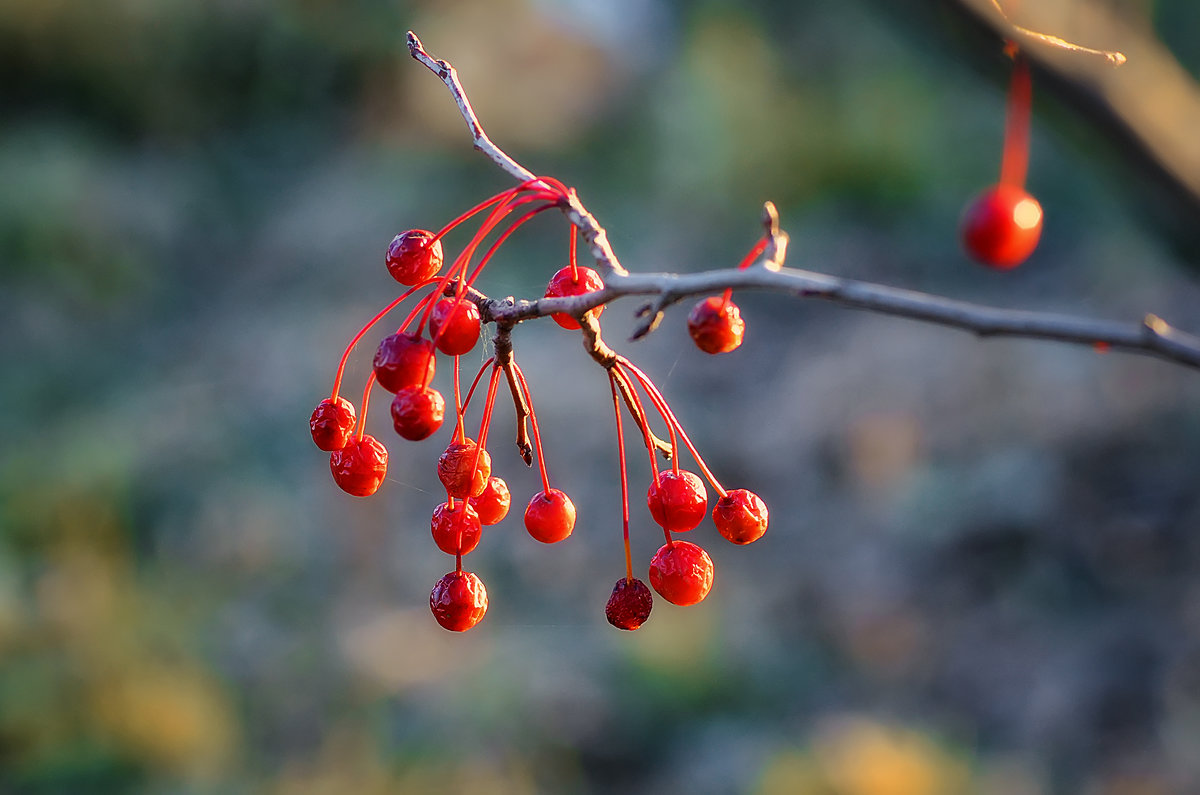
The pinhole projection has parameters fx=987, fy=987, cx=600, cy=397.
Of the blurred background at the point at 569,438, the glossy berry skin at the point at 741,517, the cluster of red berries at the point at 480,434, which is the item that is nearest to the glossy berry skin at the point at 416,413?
the cluster of red berries at the point at 480,434

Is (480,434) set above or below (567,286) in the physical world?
below

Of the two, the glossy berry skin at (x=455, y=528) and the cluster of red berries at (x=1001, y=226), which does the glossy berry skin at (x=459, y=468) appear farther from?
the cluster of red berries at (x=1001, y=226)

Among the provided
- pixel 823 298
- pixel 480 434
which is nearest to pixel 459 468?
pixel 480 434

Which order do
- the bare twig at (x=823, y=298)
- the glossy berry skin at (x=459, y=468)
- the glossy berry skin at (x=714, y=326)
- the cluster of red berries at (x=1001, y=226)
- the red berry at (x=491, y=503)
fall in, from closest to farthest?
the bare twig at (x=823, y=298), the cluster of red berries at (x=1001, y=226), the glossy berry skin at (x=714, y=326), the glossy berry skin at (x=459, y=468), the red berry at (x=491, y=503)

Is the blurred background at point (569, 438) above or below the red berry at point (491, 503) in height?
above

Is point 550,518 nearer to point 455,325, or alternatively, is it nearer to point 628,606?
point 628,606

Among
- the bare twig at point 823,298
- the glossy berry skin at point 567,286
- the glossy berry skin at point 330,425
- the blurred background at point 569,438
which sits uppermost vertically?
the blurred background at point 569,438

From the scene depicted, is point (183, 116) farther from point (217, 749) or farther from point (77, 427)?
point (217, 749)
